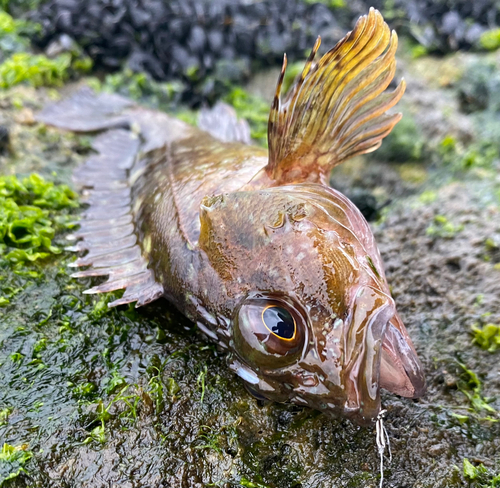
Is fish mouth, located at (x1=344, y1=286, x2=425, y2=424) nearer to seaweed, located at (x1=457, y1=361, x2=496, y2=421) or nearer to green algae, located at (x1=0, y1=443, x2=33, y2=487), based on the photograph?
seaweed, located at (x1=457, y1=361, x2=496, y2=421)

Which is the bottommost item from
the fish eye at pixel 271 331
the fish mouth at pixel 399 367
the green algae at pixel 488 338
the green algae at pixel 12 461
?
the green algae at pixel 488 338

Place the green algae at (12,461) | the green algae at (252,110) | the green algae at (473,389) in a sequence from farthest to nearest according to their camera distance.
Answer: the green algae at (252,110), the green algae at (473,389), the green algae at (12,461)

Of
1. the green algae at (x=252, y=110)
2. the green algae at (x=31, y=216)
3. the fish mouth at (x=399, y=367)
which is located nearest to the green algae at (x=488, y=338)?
the fish mouth at (x=399, y=367)

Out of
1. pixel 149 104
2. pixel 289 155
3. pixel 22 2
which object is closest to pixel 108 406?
pixel 289 155

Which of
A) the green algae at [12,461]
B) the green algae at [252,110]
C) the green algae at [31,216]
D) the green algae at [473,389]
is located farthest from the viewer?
the green algae at [252,110]

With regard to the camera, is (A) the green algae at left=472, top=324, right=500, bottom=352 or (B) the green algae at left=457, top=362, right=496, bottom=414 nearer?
(B) the green algae at left=457, top=362, right=496, bottom=414

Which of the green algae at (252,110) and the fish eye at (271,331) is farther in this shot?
the green algae at (252,110)

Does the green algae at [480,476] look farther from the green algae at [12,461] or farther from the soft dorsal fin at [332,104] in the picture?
the green algae at [12,461]

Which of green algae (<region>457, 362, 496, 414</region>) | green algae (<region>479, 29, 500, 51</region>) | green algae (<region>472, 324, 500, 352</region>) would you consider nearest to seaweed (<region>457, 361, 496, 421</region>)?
green algae (<region>457, 362, 496, 414</region>)
